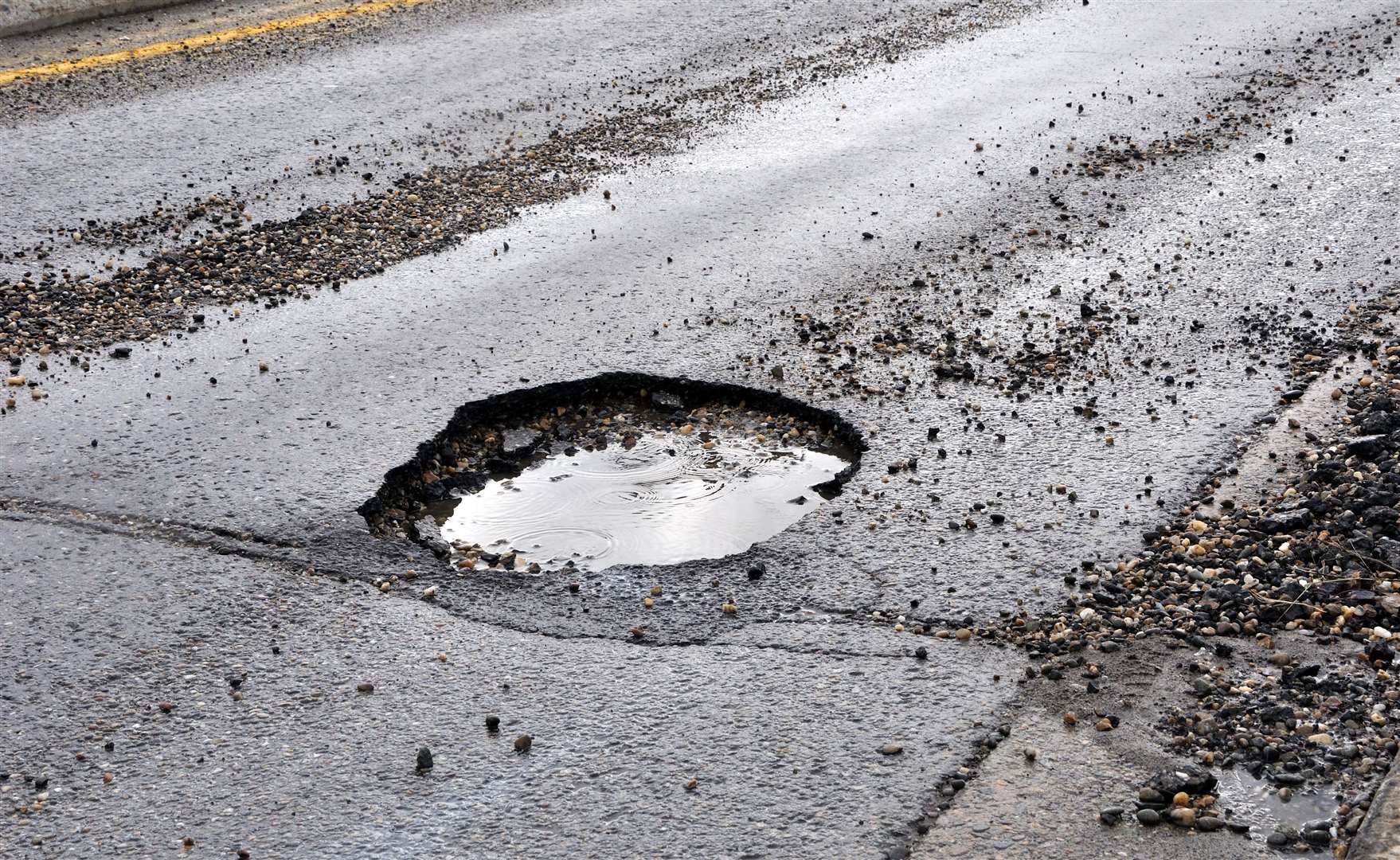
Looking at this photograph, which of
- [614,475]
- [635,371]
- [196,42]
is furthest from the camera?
[196,42]

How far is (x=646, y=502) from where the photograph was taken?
473cm

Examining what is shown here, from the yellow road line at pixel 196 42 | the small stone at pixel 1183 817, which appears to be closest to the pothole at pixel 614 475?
the small stone at pixel 1183 817

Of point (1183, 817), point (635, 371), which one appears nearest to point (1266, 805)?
point (1183, 817)

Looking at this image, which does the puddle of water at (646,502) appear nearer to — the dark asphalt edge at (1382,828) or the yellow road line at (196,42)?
the dark asphalt edge at (1382,828)

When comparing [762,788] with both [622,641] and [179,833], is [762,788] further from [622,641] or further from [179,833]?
[179,833]

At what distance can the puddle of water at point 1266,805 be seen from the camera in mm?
3109

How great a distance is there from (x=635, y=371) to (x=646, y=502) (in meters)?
0.86

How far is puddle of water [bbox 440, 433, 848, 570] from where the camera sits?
14.7 feet

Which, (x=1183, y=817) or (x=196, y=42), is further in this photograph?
(x=196, y=42)

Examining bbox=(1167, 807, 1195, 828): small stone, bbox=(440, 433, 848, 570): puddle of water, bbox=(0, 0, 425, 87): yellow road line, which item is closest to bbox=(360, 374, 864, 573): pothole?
bbox=(440, 433, 848, 570): puddle of water

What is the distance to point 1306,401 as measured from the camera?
5.03 meters

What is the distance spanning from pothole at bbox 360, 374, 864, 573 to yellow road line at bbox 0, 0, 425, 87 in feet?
19.1

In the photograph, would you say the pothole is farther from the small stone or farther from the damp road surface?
the small stone

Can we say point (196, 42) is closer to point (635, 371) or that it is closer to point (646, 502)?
point (635, 371)
